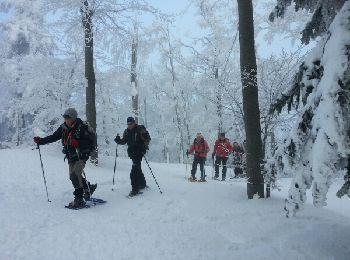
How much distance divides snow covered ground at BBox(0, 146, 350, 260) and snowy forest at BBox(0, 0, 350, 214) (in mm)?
1019

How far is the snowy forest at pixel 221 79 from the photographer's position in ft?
13.8

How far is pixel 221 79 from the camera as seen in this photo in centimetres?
1741

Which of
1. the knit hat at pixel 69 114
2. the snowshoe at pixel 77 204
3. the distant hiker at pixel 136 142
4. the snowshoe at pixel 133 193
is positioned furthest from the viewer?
the distant hiker at pixel 136 142

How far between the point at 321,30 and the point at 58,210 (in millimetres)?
6064

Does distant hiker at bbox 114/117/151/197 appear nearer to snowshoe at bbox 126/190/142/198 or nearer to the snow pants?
snowshoe at bbox 126/190/142/198

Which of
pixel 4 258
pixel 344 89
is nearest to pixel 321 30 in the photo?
pixel 344 89

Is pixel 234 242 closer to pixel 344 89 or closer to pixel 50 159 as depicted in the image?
pixel 344 89

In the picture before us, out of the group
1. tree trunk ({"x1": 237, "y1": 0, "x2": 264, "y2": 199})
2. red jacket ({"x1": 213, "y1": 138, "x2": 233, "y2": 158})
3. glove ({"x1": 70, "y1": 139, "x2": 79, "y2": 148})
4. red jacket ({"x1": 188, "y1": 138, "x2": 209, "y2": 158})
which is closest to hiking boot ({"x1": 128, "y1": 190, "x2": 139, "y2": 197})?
glove ({"x1": 70, "y1": 139, "x2": 79, "y2": 148})

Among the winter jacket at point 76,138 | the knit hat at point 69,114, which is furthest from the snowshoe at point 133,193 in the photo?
the knit hat at point 69,114

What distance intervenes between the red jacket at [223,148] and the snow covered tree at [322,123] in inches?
464

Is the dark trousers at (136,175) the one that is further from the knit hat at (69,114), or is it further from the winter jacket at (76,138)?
the knit hat at (69,114)

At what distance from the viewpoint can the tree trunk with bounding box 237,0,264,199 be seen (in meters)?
8.71

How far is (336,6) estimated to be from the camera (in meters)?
5.55

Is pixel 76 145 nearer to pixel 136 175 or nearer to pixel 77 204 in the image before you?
pixel 77 204
